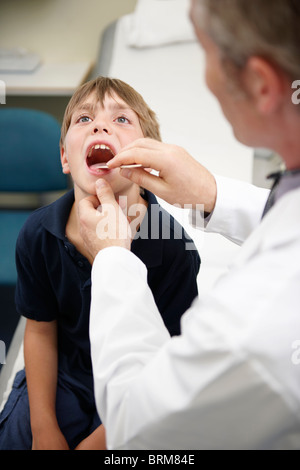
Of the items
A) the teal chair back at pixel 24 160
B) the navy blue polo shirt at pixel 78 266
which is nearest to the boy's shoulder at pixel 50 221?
the navy blue polo shirt at pixel 78 266

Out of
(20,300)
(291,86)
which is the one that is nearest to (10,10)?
(20,300)

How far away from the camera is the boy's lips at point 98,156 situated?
65cm

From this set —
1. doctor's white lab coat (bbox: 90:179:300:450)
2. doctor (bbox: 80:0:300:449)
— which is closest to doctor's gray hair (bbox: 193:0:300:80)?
doctor (bbox: 80:0:300:449)

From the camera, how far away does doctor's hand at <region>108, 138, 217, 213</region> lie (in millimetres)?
591

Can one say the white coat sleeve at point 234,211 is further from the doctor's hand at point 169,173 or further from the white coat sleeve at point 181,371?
the white coat sleeve at point 181,371

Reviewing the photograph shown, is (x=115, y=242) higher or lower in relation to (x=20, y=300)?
higher

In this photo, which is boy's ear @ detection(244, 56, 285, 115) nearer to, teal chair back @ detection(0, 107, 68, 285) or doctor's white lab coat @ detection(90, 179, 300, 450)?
doctor's white lab coat @ detection(90, 179, 300, 450)

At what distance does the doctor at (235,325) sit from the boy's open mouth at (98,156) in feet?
0.62

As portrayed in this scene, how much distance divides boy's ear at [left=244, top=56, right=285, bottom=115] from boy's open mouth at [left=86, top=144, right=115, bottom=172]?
285mm

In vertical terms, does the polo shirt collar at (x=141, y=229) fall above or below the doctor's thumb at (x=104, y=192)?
below

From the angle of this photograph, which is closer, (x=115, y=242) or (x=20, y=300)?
(x=115, y=242)

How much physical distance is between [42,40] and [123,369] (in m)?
1.88

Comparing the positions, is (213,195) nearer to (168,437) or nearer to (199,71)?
(168,437)

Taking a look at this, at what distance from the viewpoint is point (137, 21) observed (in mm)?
1621
